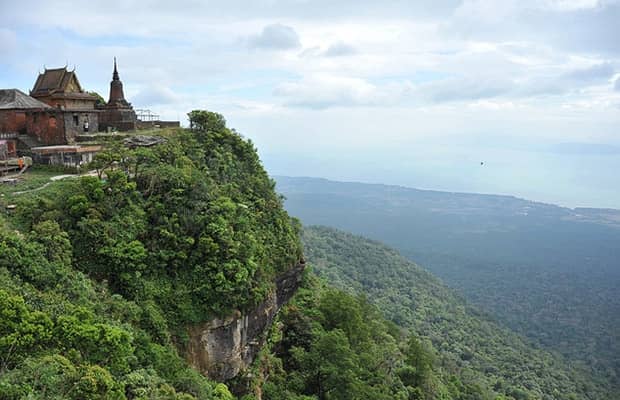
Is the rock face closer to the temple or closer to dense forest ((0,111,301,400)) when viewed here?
dense forest ((0,111,301,400))

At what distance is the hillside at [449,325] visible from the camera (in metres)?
58.8

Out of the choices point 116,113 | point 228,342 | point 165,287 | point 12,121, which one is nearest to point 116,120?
point 116,113

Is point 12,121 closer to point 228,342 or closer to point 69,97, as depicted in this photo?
point 69,97

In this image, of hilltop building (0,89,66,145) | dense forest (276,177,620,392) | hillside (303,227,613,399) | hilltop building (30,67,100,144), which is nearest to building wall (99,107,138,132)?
hilltop building (30,67,100,144)

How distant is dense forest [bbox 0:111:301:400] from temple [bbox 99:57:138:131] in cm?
1143

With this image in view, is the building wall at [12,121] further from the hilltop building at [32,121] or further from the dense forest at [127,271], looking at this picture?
the dense forest at [127,271]

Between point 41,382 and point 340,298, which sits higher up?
point 41,382

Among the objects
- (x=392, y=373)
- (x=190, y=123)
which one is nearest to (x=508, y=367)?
(x=392, y=373)

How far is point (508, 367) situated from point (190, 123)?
167 ft

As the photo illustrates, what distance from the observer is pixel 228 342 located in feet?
69.6

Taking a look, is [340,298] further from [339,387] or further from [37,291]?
[37,291]

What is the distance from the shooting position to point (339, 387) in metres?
26.2

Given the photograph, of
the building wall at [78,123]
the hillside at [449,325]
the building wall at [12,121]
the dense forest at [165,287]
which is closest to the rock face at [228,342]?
the dense forest at [165,287]

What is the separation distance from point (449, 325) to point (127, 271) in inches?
2372
